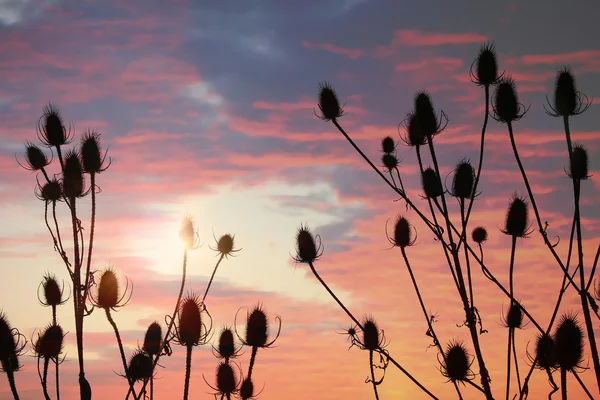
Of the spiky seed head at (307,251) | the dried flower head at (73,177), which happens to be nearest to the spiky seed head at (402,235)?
the spiky seed head at (307,251)

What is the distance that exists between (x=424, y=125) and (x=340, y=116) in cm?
229

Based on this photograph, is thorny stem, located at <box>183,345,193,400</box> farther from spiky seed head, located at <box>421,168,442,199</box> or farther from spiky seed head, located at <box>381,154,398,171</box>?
spiky seed head, located at <box>381,154,398,171</box>

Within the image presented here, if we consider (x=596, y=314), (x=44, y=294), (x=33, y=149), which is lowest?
(x=596, y=314)

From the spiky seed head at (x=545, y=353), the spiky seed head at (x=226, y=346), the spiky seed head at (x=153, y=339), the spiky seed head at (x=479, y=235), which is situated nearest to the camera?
the spiky seed head at (x=545, y=353)

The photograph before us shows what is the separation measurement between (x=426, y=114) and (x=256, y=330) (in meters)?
4.55

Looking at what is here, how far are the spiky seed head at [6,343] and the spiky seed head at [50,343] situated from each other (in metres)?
0.76

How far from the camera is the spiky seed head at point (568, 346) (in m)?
9.17

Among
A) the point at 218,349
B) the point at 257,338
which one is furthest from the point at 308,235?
the point at 218,349

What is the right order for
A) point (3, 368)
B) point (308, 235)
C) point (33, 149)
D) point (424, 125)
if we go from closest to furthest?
point (424, 125)
point (3, 368)
point (308, 235)
point (33, 149)

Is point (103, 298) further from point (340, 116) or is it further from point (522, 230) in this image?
point (522, 230)

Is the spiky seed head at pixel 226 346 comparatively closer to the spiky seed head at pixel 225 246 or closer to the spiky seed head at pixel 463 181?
the spiky seed head at pixel 225 246

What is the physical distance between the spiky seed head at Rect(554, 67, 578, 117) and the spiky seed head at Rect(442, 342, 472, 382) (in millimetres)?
3687

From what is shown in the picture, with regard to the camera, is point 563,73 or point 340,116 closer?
point 563,73

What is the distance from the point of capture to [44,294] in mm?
13422
